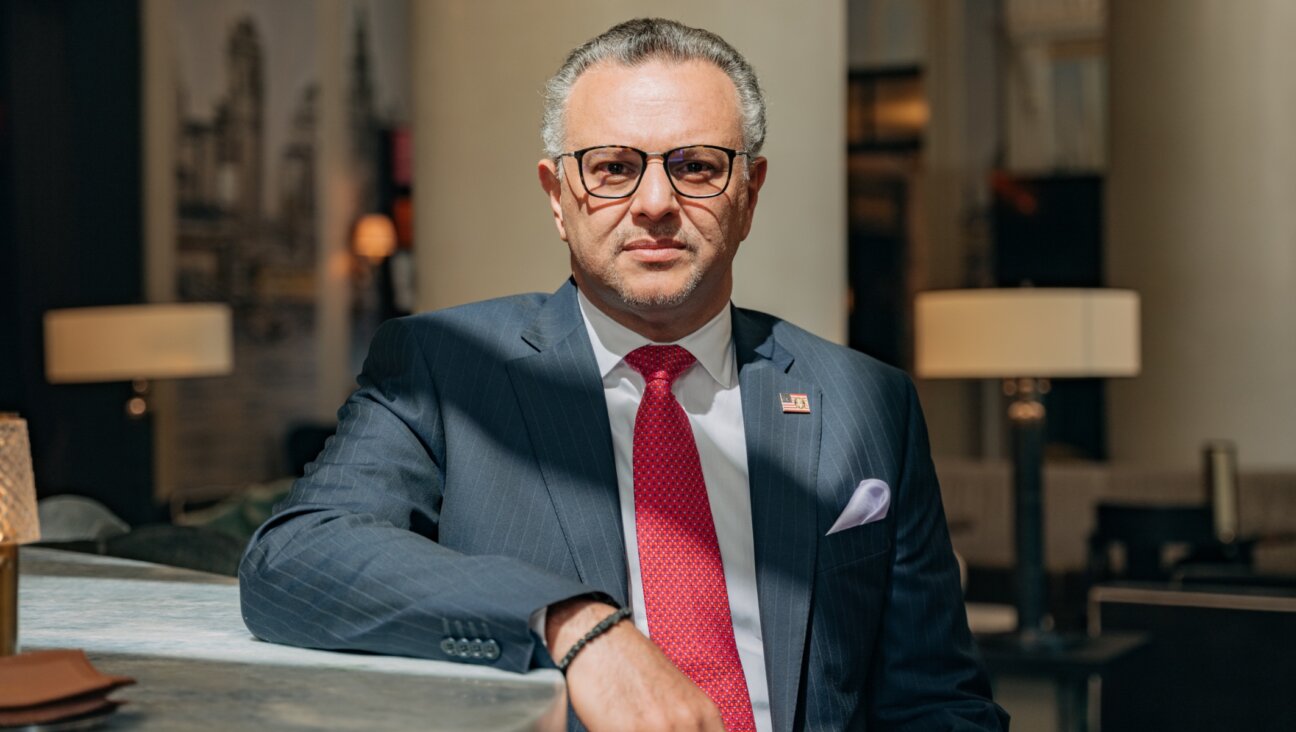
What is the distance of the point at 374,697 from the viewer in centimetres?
133

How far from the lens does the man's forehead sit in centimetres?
218

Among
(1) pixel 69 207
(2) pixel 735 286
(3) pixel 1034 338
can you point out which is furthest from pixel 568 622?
(1) pixel 69 207

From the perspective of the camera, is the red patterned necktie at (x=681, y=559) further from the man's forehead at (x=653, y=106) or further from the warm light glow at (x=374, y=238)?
the warm light glow at (x=374, y=238)

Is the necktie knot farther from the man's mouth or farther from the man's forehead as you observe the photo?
the man's forehead

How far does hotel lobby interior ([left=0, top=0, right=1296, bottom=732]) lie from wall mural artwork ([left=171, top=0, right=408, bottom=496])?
3cm

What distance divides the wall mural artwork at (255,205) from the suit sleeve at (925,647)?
921 centimetres

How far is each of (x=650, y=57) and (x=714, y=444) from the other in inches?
22.1

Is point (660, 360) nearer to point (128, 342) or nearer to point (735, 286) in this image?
point (735, 286)

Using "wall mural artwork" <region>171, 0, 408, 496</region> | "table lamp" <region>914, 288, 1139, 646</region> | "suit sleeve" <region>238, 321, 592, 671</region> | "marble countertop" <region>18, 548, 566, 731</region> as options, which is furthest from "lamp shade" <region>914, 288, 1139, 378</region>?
"wall mural artwork" <region>171, 0, 408, 496</region>

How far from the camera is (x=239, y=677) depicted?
142cm

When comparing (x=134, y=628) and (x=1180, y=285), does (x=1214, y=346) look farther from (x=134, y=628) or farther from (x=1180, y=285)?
(x=134, y=628)

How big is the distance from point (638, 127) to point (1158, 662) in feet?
12.0

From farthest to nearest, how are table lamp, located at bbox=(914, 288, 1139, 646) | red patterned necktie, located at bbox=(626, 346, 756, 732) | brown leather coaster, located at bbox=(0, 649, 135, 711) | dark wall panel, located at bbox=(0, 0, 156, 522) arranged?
dark wall panel, located at bbox=(0, 0, 156, 522) → table lamp, located at bbox=(914, 288, 1139, 646) → red patterned necktie, located at bbox=(626, 346, 756, 732) → brown leather coaster, located at bbox=(0, 649, 135, 711)

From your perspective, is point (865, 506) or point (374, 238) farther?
point (374, 238)
